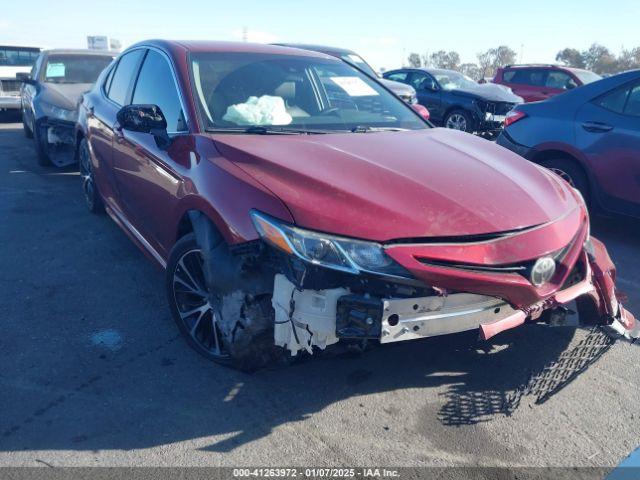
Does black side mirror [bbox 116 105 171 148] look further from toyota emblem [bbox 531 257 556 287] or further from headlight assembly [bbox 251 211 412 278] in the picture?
toyota emblem [bbox 531 257 556 287]

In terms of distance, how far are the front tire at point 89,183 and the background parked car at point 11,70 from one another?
7821 mm

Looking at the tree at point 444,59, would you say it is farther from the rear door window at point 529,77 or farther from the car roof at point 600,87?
the car roof at point 600,87

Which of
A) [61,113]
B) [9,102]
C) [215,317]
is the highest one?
[215,317]

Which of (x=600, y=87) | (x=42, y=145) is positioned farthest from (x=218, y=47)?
(x=42, y=145)

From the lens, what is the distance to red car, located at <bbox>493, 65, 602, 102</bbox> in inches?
559

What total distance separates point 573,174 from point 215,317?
4.10 m

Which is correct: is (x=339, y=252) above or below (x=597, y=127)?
below

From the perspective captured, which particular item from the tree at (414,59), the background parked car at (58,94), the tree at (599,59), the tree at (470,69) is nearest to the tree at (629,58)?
the tree at (599,59)

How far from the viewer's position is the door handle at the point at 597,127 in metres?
5.35

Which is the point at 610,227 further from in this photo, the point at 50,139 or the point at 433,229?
the point at 50,139

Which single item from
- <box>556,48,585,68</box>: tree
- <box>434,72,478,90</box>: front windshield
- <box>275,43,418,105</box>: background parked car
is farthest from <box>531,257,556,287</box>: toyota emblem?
<box>556,48,585,68</box>: tree

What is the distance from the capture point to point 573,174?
18.6ft

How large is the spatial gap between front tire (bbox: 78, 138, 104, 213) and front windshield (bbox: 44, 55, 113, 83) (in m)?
3.69

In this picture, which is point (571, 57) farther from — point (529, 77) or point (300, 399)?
point (300, 399)
